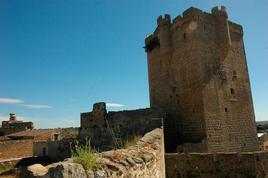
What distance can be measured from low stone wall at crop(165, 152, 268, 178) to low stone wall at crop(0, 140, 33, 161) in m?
17.1

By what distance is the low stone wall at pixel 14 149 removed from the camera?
21859mm

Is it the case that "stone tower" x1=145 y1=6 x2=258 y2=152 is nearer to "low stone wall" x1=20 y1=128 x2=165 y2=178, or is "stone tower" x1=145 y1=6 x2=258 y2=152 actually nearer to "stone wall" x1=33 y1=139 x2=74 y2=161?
"stone wall" x1=33 y1=139 x2=74 y2=161

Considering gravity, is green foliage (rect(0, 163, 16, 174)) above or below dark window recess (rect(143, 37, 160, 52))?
below

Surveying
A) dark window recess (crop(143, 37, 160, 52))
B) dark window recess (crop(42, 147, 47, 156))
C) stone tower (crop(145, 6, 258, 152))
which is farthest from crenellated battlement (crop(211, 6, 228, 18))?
dark window recess (crop(42, 147, 47, 156))

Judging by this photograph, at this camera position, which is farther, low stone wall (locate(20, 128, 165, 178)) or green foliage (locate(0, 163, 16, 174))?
green foliage (locate(0, 163, 16, 174))

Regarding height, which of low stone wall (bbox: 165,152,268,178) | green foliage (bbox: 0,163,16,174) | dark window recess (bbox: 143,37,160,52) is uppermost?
dark window recess (bbox: 143,37,160,52)

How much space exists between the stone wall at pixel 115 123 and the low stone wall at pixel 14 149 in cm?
945

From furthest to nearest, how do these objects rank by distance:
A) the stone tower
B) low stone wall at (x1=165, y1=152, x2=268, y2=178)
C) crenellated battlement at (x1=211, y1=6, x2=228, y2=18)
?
1. crenellated battlement at (x1=211, y1=6, x2=228, y2=18)
2. the stone tower
3. low stone wall at (x1=165, y1=152, x2=268, y2=178)

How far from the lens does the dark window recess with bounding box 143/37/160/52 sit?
18656mm

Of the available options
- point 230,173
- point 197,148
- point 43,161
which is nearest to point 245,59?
point 197,148

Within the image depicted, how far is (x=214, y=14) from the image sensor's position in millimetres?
16281

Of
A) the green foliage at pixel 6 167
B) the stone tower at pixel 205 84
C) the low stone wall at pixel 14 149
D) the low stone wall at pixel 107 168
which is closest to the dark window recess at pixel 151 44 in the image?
the stone tower at pixel 205 84

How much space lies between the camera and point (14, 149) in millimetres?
22859

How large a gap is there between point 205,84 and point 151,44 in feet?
20.7
